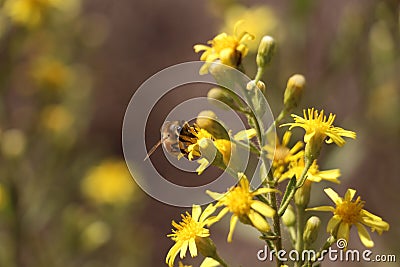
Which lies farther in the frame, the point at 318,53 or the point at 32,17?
the point at 318,53

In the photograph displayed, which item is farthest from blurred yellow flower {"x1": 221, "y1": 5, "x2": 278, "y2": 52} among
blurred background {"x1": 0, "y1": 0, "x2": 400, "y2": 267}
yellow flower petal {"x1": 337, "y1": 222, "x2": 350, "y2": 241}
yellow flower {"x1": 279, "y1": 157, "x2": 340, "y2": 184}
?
yellow flower petal {"x1": 337, "y1": 222, "x2": 350, "y2": 241}

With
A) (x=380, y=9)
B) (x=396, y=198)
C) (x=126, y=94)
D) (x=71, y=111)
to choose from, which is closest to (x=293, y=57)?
(x=380, y=9)

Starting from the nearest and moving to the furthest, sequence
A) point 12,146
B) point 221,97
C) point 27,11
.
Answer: point 221,97, point 12,146, point 27,11

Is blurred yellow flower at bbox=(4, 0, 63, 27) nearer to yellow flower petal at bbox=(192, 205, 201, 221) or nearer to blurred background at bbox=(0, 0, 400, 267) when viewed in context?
blurred background at bbox=(0, 0, 400, 267)

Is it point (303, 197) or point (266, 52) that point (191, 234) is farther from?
point (266, 52)

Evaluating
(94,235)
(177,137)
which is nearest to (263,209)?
(177,137)

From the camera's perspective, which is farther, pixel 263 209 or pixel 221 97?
pixel 221 97

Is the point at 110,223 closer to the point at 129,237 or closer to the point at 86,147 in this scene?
the point at 129,237
